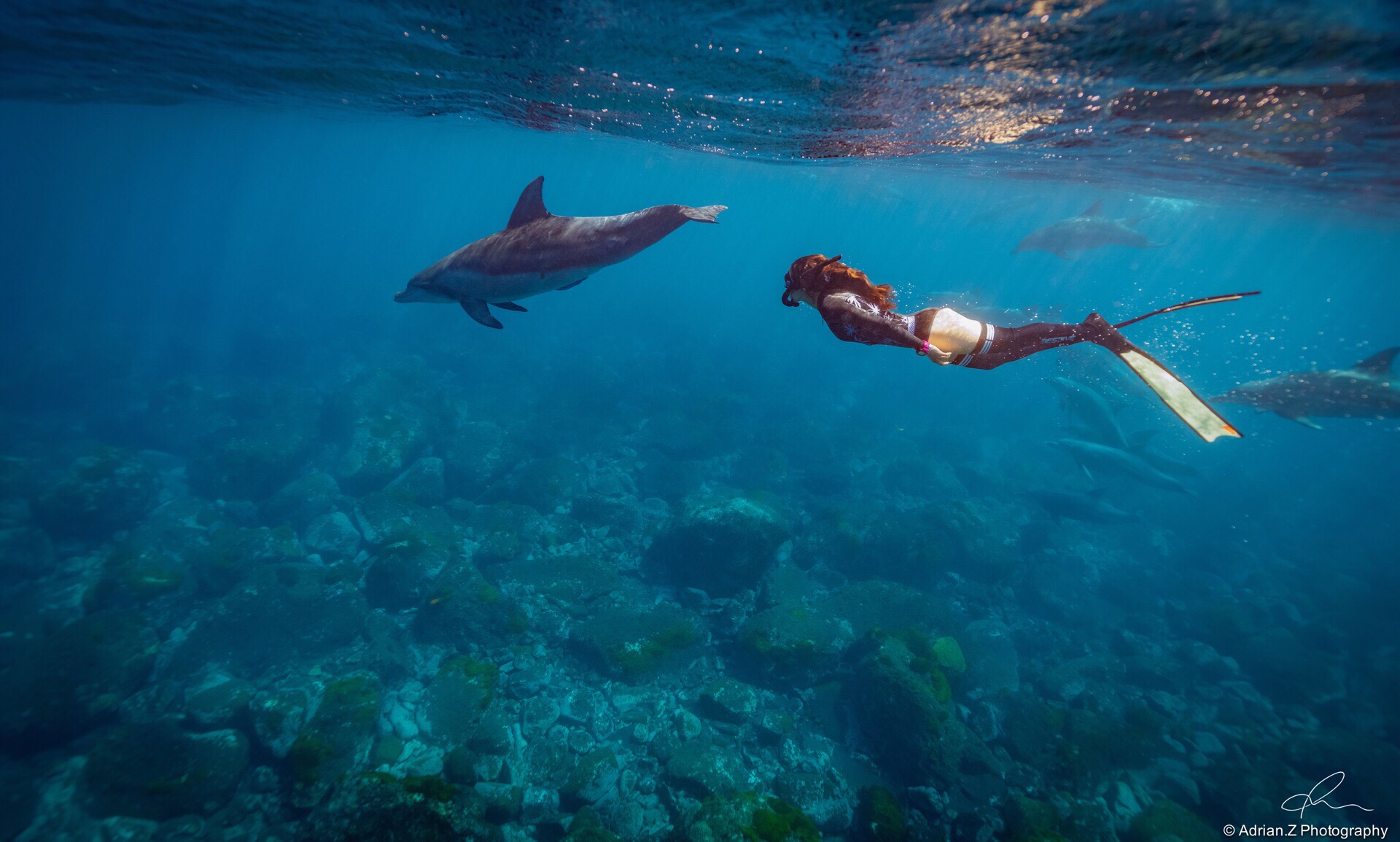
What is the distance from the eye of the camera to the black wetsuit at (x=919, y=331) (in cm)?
327

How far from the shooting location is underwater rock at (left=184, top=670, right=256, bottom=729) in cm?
733

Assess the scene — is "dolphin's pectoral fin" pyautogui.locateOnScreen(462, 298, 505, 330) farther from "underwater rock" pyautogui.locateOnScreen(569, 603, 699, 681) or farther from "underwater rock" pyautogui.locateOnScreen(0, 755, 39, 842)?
"underwater rock" pyautogui.locateOnScreen(0, 755, 39, 842)

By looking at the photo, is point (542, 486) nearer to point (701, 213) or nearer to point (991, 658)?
point (701, 213)

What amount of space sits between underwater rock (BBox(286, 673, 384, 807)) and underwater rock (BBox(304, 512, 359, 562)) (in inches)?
182

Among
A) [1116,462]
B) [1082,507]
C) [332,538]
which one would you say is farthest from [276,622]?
[1116,462]

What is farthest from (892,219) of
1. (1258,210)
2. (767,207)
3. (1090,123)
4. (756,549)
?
(756,549)

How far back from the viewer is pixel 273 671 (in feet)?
28.8

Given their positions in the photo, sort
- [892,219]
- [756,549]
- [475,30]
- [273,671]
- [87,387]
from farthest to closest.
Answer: [892,219] → [87,387] → [756,549] → [273,671] → [475,30]

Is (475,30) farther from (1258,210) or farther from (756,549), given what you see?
(1258,210)

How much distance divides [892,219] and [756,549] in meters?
81.1

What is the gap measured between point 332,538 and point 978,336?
14417mm

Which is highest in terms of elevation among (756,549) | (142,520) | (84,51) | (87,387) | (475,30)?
(475,30)

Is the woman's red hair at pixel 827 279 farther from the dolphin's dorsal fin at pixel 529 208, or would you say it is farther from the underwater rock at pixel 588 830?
the underwater rock at pixel 588 830

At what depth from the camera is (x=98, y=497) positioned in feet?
38.9
